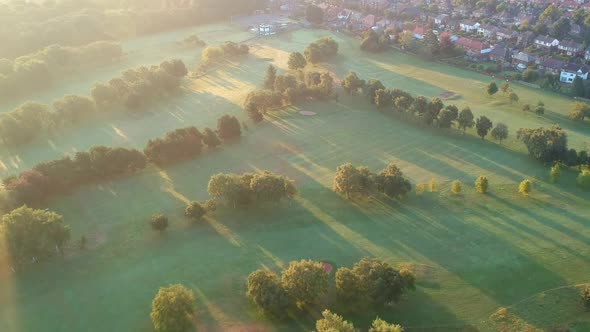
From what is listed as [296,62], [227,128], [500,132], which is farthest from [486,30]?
[227,128]

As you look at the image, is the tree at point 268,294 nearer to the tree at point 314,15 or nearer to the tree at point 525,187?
the tree at point 525,187

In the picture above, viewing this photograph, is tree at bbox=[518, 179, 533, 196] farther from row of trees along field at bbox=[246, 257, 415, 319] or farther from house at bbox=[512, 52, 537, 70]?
house at bbox=[512, 52, 537, 70]

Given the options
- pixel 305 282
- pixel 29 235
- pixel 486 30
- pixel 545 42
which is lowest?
pixel 29 235

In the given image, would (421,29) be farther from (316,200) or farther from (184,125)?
(316,200)

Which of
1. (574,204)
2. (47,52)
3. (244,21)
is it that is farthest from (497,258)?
(244,21)

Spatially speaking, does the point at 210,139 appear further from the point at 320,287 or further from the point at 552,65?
the point at 552,65

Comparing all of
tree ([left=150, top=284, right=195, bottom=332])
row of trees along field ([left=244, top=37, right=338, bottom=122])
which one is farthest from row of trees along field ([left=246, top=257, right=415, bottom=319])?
row of trees along field ([left=244, top=37, right=338, bottom=122])
